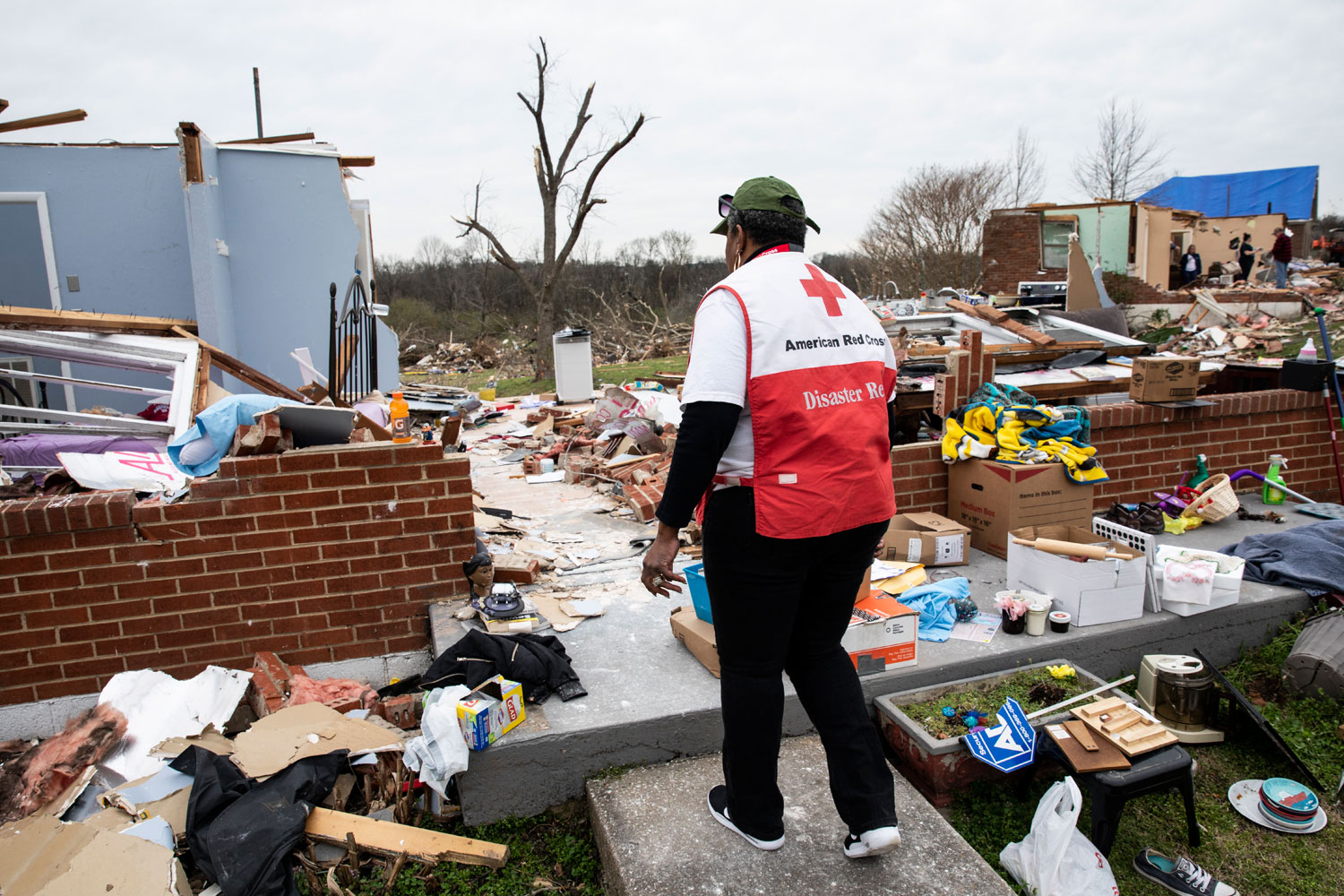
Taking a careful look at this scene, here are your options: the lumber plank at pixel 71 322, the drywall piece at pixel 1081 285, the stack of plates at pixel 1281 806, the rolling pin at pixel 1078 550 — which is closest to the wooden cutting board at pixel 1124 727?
the stack of plates at pixel 1281 806

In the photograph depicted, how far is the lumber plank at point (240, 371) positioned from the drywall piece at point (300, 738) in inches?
116

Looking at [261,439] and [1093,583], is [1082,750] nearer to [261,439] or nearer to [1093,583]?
[1093,583]

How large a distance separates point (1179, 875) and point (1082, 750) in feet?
1.44

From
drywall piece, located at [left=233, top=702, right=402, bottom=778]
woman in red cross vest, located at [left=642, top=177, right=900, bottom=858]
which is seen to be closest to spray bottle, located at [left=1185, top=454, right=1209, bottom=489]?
woman in red cross vest, located at [left=642, top=177, right=900, bottom=858]

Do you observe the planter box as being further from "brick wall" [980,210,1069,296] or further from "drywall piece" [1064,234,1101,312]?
"brick wall" [980,210,1069,296]

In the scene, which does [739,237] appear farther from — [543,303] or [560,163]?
[560,163]

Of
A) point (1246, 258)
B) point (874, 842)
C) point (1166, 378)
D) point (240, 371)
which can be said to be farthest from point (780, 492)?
point (1246, 258)

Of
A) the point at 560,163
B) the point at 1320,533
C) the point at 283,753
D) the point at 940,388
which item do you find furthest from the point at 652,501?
the point at 560,163

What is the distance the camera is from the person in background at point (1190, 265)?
899 inches

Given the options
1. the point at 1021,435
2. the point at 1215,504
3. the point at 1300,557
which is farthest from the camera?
the point at 1215,504

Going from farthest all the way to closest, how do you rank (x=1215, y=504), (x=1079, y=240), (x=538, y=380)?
(x=1079, y=240), (x=538, y=380), (x=1215, y=504)

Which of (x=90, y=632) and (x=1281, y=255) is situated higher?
(x=1281, y=255)

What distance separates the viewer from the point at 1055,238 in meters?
23.3

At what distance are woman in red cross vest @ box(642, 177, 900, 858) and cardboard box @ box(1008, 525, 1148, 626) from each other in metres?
1.84
